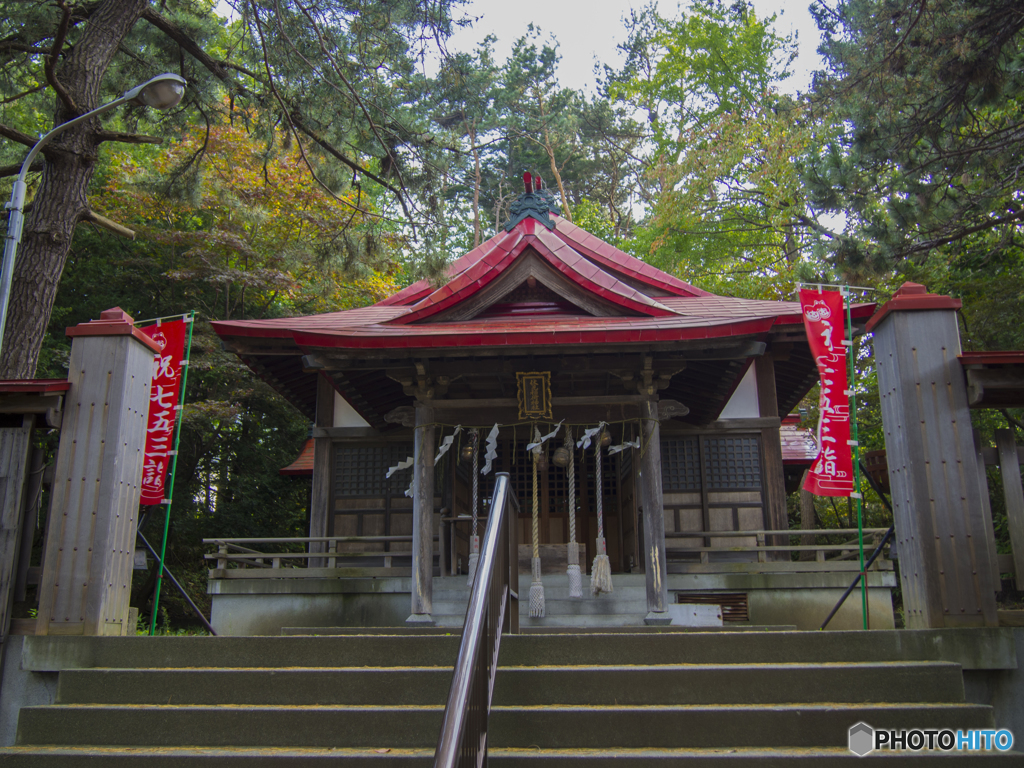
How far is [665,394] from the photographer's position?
33.8 ft

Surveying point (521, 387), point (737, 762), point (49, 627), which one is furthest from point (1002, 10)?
point (49, 627)

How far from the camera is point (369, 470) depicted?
37.0ft

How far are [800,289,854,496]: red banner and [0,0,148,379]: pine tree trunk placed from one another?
842cm

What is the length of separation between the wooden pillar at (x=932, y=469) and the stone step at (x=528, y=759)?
3.76ft

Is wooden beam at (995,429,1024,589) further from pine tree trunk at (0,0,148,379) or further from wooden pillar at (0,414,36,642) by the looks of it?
pine tree trunk at (0,0,148,379)

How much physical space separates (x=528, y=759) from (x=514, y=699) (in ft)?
1.79

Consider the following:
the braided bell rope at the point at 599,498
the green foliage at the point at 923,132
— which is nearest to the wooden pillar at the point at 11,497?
the braided bell rope at the point at 599,498

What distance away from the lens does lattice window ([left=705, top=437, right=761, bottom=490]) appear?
34.7ft

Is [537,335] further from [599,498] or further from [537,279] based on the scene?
[599,498]

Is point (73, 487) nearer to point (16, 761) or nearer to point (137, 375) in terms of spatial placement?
point (137, 375)

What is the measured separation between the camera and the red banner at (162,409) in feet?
22.9

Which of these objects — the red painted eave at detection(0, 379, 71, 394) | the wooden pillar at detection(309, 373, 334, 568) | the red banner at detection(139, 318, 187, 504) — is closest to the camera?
the red painted eave at detection(0, 379, 71, 394)

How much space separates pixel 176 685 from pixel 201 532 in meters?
13.6

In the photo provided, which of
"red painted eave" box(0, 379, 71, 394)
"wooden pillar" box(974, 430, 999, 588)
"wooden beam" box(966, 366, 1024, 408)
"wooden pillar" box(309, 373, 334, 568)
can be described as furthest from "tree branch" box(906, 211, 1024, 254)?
"red painted eave" box(0, 379, 71, 394)
